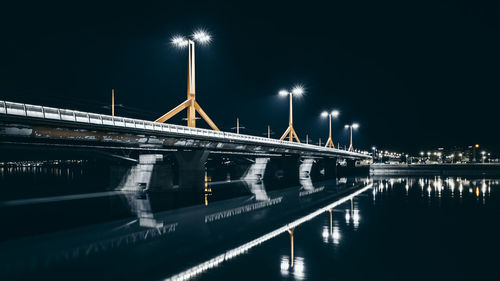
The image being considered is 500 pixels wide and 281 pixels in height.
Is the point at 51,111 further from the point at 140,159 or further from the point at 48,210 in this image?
the point at 140,159

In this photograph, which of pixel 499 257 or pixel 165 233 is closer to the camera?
pixel 499 257

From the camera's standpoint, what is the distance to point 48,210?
3014cm

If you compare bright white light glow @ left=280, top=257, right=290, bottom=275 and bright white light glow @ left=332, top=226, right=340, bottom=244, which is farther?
bright white light glow @ left=332, top=226, right=340, bottom=244

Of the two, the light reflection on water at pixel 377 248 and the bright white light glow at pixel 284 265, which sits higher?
the bright white light glow at pixel 284 265

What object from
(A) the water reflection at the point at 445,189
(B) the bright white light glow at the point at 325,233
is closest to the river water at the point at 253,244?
(B) the bright white light glow at the point at 325,233

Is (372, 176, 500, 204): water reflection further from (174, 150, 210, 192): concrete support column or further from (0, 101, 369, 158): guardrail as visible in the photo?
(174, 150, 210, 192): concrete support column

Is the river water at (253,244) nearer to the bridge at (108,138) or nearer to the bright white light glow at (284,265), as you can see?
the bright white light glow at (284,265)

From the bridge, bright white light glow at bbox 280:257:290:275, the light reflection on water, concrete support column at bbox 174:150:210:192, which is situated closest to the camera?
the light reflection on water

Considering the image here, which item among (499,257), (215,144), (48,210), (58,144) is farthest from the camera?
(215,144)

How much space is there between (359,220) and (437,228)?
4.49 meters

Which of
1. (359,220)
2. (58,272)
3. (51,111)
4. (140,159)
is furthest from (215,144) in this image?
(58,272)

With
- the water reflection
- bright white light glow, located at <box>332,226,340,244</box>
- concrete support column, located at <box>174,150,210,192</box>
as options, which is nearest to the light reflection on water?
bright white light glow, located at <box>332,226,340,244</box>

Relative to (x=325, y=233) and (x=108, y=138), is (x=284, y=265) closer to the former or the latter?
(x=325, y=233)

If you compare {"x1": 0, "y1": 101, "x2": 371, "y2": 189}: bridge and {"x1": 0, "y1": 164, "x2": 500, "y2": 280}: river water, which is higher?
{"x1": 0, "y1": 101, "x2": 371, "y2": 189}: bridge
